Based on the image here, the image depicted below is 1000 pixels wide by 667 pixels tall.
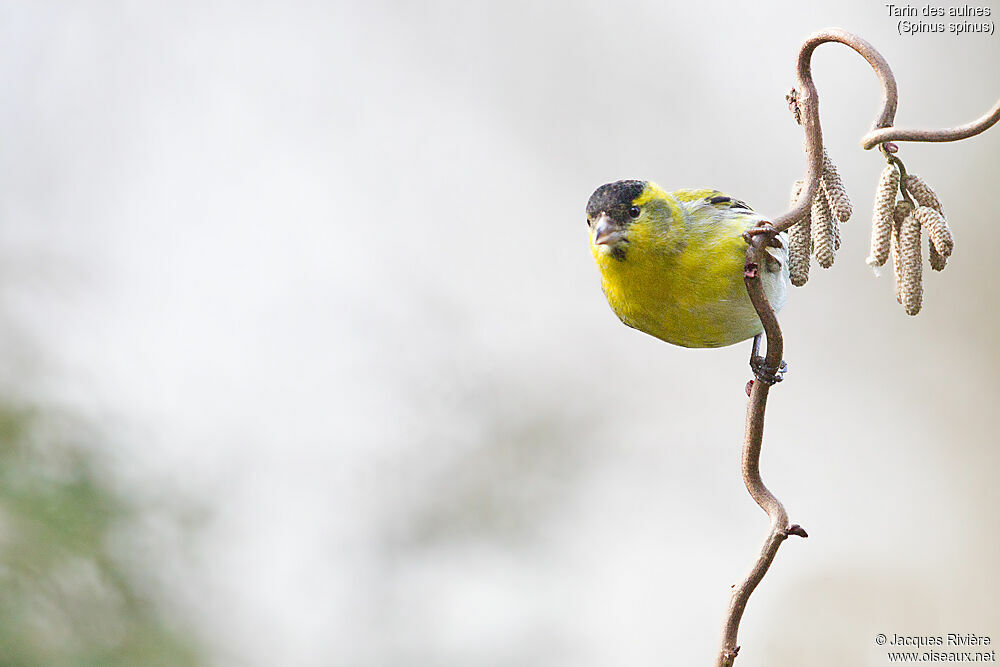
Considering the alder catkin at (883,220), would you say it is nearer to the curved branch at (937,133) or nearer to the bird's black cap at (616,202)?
the curved branch at (937,133)

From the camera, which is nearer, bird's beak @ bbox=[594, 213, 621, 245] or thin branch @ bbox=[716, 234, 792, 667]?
thin branch @ bbox=[716, 234, 792, 667]

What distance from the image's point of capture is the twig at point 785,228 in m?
0.67

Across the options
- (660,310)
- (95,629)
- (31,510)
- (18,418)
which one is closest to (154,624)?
(95,629)

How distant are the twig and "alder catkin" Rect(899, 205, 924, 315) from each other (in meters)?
0.07

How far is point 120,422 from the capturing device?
2.59 metres

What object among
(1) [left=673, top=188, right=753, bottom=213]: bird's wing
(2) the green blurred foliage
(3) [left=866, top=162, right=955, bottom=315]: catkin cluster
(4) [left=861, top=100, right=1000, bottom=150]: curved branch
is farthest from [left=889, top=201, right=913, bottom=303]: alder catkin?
(2) the green blurred foliage

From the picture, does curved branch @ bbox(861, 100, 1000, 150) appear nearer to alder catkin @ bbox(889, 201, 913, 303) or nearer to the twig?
the twig

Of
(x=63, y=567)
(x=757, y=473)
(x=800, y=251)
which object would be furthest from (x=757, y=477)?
(x=63, y=567)

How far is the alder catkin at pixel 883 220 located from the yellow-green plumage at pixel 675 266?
1.01 ft

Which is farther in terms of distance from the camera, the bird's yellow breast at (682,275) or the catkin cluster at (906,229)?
the bird's yellow breast at (682,275)

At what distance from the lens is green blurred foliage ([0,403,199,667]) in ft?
6.47

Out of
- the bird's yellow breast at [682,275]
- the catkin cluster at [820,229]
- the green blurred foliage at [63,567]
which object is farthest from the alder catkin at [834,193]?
the green blurred foliage at [63,567]

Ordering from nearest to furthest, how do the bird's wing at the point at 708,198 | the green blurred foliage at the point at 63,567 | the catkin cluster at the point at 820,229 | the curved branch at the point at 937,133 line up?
the curved branch at the point at 937,133 < the catkin cluster at the point at 820,229 < the bird's wing at the point at 708,198 < the green blurred foliage at the point at 63,567

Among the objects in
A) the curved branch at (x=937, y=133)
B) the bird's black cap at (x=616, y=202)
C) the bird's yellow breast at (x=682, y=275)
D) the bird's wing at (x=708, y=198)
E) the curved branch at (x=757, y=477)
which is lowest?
the curved branch at (x=757, y=477)
